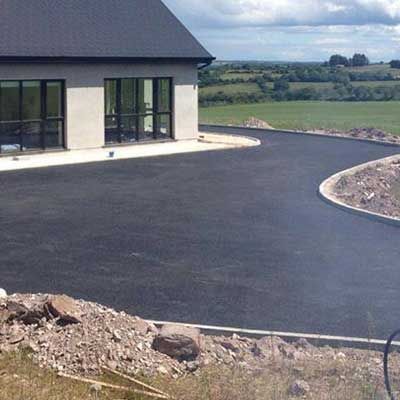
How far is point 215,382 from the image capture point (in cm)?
792

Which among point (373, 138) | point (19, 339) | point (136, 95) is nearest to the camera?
point (19, 339)

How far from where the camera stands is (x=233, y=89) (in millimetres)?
62781

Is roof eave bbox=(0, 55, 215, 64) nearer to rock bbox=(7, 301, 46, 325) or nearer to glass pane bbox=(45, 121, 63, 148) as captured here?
glass pane bbox=(45, 121, 63, 148)

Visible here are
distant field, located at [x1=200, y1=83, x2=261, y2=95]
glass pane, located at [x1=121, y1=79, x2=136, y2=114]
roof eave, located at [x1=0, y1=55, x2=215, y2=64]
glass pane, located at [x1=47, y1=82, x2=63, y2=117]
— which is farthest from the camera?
distant field, located at [x1=200, y1=83, x2=261, y2=95]

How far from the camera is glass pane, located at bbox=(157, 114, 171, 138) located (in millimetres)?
31797

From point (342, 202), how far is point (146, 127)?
500 inches

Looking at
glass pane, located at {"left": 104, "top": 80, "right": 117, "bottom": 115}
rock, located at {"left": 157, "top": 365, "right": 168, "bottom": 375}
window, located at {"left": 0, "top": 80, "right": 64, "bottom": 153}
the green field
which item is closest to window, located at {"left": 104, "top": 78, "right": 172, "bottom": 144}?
glass pane, located at {"left": 104, "top": 80, "right": 117, "bottom": 115}

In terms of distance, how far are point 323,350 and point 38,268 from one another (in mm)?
5433

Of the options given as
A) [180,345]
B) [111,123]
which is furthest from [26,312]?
[111,123]

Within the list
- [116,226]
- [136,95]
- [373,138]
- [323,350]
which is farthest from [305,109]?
[323,350]

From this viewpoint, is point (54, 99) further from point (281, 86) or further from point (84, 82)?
point (281, 86)

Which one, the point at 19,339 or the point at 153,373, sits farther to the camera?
the point at 19,339

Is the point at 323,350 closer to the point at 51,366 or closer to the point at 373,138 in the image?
the point at 51,366

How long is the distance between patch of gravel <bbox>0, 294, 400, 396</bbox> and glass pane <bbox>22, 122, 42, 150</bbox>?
714 inches
